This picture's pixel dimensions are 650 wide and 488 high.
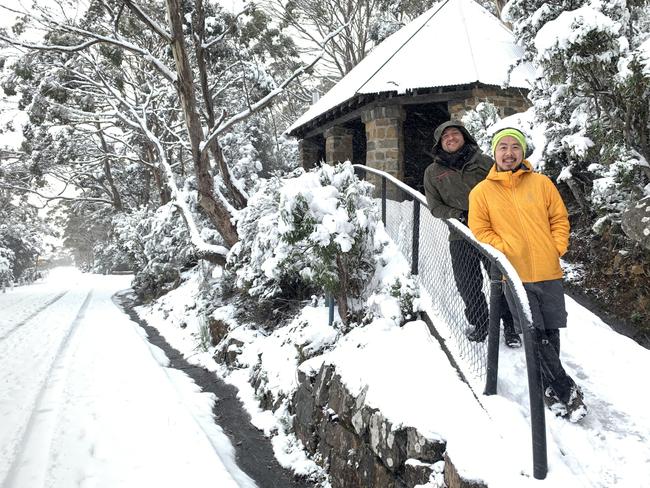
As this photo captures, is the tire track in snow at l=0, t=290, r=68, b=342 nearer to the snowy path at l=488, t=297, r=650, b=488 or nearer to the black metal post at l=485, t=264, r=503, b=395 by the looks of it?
the black metal post at l=485, t=264, r=503, b=395

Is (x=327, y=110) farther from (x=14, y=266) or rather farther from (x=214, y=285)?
(x=14, y=266)

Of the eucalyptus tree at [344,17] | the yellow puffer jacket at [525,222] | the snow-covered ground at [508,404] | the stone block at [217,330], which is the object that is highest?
the eucalyptus tree at [344,17]

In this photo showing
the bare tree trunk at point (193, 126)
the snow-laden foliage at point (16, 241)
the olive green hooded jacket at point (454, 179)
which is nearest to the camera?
the olive green hooded jacket at point (454, 179)

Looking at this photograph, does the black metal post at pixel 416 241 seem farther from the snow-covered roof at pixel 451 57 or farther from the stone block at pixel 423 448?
the snow-covered roof at pixel 451 57

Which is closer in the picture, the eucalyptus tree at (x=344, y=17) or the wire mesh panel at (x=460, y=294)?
the wire mesh panel at (x=460, y=294)

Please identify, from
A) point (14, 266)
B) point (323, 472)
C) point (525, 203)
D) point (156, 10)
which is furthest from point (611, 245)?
point (14, 266)

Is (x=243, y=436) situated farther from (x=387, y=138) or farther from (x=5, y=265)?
(x=5, y=265)

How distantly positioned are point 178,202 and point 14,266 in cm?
2304

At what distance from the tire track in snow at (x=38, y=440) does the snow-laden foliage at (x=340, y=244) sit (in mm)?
2684

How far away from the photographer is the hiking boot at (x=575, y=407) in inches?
101

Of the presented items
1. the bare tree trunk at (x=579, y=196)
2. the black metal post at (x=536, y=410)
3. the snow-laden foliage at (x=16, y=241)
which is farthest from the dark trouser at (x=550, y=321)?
the snow-laden foliage at (x=16, y=241)

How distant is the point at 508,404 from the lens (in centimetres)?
261

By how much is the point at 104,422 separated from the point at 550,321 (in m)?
4.33

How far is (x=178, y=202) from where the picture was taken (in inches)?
441
